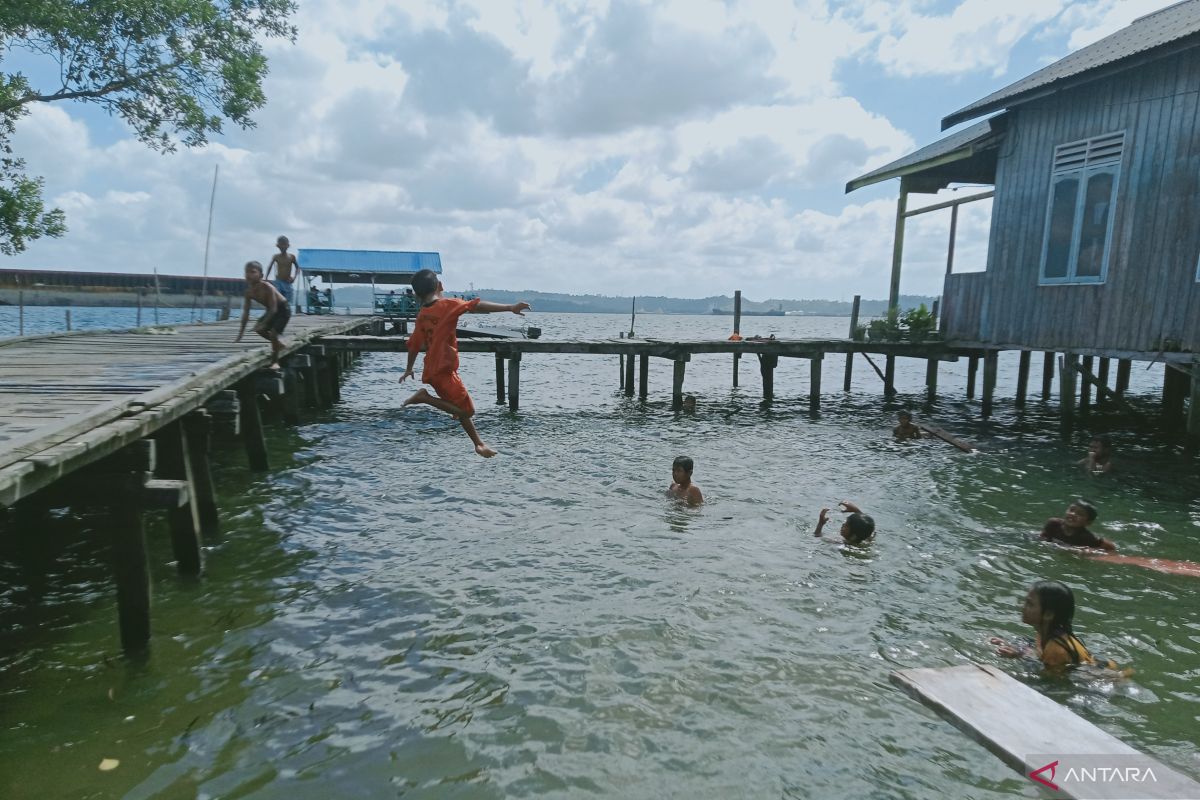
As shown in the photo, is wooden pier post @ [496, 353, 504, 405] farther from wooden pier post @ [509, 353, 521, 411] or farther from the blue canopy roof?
the blue canopy roof

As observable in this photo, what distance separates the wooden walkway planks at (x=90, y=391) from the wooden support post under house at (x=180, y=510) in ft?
1.20

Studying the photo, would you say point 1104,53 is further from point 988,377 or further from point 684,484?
point 684,484

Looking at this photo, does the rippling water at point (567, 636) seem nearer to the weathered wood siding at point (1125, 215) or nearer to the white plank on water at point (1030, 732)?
the white plank on water at point (1030, 732)

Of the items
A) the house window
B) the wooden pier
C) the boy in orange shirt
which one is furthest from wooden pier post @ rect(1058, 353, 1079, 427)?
the wooden pier

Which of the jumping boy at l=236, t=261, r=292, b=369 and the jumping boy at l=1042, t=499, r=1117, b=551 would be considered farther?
the jumping boy at l=236, t=261, r=292, b=369

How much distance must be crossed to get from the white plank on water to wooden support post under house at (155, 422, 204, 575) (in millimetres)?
6854

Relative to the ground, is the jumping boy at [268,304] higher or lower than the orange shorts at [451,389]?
higher

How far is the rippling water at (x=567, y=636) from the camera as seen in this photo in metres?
4.68

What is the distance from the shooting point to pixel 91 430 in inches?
204

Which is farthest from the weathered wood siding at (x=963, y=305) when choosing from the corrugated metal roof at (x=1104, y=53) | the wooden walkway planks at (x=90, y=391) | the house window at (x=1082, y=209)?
the wooden walkway planks at (x=90, y=391)

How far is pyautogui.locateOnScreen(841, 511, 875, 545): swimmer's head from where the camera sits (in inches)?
350

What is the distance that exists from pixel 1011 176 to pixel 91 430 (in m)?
17.9

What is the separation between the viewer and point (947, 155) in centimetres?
1716

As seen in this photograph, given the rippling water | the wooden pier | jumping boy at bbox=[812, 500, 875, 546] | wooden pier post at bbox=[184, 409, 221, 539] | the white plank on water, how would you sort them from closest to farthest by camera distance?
the white plank on water, the rippling water, the wooden pier, wooden pier post at bbox=[184, 409, 221, 539], jumping boy at bbox=[812, 500, 875, 546]
